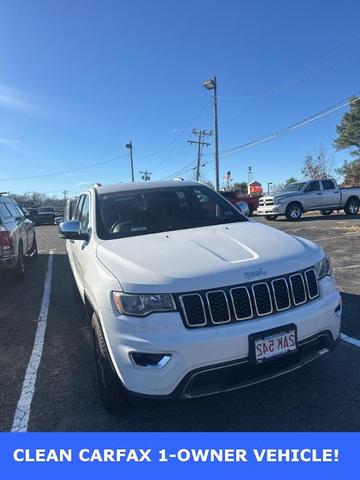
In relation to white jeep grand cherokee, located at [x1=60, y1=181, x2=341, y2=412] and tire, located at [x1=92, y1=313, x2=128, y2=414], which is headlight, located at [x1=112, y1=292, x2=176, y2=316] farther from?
tire, located at [x1=92, y1=313, x2=128, y2=414]

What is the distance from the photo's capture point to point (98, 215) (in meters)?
3.96

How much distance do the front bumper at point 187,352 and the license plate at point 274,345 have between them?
0.06 m

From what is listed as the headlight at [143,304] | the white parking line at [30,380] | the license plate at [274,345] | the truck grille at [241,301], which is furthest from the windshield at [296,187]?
the headlight at [143,304]

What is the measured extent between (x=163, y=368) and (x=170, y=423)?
0.67 m

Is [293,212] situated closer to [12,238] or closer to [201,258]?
[12,238]

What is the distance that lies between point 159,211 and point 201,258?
1.47 metres

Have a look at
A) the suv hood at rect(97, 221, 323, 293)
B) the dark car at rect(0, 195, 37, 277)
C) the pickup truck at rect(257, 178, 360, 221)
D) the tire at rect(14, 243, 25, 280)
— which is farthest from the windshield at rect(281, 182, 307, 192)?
the suv hood at rect(97, 221, 323, 293)

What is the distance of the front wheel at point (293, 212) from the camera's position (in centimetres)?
1903

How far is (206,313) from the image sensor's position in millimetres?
2486

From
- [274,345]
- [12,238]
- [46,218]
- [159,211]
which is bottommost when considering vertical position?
[46,218]

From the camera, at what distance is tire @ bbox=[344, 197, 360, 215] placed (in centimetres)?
2044

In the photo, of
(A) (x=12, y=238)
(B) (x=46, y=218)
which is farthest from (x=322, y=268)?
(B) (x=46, y=218)

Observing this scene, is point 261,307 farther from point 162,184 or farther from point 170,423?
point 162,184

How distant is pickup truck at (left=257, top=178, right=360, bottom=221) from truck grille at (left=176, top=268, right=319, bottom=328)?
16738 mm
